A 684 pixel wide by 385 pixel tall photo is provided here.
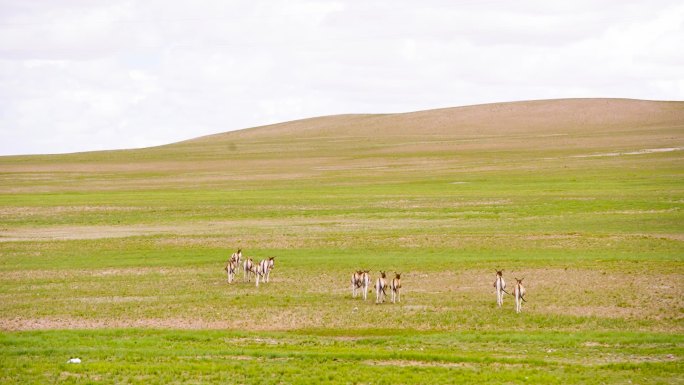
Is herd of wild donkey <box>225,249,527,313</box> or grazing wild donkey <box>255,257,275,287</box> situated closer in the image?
herd of wild donkey <box>225,249,527,313</box>

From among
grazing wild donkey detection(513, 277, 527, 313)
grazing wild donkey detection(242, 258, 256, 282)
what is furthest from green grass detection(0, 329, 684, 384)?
grazing wild donkey detection(242, 258, 256, 282)

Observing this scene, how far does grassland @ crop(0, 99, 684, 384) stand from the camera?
21375 mm

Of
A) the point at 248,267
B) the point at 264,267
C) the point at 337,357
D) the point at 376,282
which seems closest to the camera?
the point at 337,357

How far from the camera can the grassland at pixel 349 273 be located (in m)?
21.4

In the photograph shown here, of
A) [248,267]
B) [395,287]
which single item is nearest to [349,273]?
[248,267]

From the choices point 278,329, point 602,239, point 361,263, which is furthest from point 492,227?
point 278,329

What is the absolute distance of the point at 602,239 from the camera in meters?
45.5

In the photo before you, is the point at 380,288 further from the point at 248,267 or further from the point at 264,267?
the point at 248,267

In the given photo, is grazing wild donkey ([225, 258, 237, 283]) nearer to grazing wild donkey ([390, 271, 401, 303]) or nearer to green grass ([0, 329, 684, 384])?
grazing wild donkey ([390, 271, 401, 303])

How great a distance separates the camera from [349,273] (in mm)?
37438

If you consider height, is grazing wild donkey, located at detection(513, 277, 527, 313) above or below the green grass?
above

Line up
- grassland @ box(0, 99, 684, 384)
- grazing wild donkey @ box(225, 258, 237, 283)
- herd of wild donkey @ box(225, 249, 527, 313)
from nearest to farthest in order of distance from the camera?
grassland @ box(0, 99, 684, 384) < herd of wild donkey @ box(225, 249, 527, 313) < grazing wild donkey @ box(225, 258, 237, 283)

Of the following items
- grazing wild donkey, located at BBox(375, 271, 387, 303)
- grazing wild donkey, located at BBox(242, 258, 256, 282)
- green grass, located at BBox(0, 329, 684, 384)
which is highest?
grazing wild donkey, located at BBox(242, 258, 256, 282)

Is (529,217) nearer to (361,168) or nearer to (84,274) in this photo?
(84,274)
